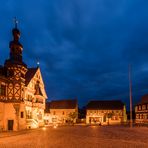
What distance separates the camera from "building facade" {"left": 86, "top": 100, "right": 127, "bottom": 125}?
335 ft

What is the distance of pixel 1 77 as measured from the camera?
4081cm

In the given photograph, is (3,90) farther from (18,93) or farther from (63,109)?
(63,109)

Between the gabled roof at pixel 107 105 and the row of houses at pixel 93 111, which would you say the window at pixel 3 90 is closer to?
the row of houses at pixel 93 111

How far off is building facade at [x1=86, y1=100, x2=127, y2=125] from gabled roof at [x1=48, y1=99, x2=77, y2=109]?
758 centimetres

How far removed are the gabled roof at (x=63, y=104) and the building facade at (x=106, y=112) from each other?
758cm

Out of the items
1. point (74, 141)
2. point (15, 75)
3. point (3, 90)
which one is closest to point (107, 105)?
point (15, 75)

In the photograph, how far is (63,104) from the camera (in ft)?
331

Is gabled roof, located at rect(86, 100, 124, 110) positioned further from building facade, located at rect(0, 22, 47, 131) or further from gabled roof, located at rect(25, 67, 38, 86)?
building facade, located at rect(0, 22, 47, 131)

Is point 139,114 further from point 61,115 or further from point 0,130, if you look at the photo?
point 0,130

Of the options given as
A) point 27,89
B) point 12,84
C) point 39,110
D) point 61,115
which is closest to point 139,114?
point 61,115

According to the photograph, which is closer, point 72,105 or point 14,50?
point 14,50

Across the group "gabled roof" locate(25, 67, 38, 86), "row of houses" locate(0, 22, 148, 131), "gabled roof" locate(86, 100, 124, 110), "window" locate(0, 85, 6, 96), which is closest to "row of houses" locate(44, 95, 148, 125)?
"gabled roof" locate(86, 100, 124, 110)

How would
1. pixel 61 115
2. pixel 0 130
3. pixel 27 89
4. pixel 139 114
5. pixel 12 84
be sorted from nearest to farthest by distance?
pixel 0 130 → pixel 12 84 → pixel 27 89 → pixel 139 114 → pixel 61 115

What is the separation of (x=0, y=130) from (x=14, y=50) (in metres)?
13.7
